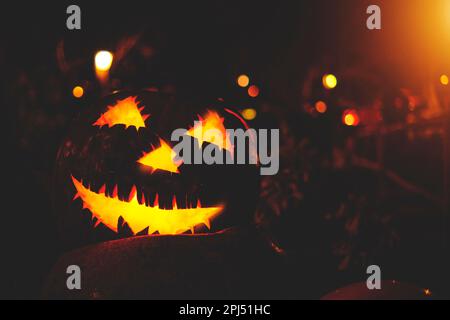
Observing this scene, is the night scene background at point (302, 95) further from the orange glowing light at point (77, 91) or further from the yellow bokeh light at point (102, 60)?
the yellow bokeh light at point (102, 60)

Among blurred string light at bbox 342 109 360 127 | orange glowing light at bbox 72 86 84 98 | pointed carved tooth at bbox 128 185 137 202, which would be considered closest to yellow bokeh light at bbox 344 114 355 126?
blurred string light at bbox 342 109 360 127

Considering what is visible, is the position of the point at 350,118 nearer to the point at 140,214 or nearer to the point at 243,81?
the point at 243,81

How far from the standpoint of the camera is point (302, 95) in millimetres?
3539

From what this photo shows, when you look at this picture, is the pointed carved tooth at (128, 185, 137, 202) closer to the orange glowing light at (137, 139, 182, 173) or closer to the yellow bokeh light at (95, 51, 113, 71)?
the orange glowing light at (137, 139, 182, 173)

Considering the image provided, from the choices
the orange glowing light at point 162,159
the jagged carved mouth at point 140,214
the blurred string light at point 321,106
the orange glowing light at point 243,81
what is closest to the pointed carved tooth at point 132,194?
the jagged carved mouth at point 140,214

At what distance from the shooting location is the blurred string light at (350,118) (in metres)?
3.54

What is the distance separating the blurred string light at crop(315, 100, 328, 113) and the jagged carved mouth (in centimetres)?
156

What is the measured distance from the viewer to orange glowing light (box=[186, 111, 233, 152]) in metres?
2.29

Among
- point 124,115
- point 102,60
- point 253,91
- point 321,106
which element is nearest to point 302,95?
point 321,106

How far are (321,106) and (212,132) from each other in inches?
55.8

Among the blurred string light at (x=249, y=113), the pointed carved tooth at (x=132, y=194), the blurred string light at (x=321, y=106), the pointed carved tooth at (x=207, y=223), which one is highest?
the blurred string light at (x=321, y=106)

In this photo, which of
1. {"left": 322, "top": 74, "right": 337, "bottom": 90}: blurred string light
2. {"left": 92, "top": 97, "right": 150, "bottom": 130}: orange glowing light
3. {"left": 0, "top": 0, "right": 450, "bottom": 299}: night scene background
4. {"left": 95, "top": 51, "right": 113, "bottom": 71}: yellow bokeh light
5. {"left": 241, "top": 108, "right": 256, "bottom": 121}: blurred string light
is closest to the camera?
{"left": 92, "top": 97, "right": 150, "bottom": 130}: orange glowing light

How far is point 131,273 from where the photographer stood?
197 centimetres

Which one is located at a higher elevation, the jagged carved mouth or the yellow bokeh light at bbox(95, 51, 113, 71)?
the yellow bokeh light at bbox(95, 51, 113, 71)
